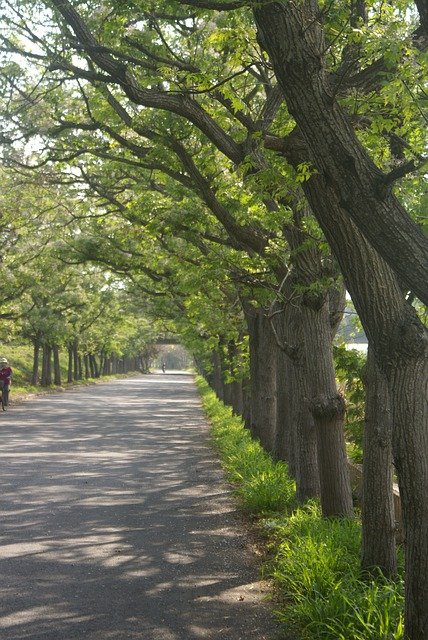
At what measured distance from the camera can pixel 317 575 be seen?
20.8 feet

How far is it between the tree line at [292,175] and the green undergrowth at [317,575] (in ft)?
1.17

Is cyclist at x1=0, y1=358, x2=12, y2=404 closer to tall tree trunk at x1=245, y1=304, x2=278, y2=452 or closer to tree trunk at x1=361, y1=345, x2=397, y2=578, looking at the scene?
tall tree trunk at x1=245, y1=304, x2=278, y2=452

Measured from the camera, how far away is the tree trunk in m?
6.81

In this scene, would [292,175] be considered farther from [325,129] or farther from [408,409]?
[408,409]

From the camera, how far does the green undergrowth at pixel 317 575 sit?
537cm

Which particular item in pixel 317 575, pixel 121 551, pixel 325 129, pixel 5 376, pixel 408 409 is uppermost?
pixel 325 129

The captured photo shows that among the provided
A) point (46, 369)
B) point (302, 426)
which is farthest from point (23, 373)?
point (302, 426)

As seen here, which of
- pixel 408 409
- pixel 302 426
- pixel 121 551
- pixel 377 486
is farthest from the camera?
pixel 302 426

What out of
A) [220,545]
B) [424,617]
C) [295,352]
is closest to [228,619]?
[424,617]

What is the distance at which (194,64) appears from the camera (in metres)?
9.66

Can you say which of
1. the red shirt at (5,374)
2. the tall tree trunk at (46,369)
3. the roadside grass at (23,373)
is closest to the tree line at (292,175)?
the red shirt at (5,374)

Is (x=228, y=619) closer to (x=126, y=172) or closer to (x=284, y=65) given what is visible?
(x=284, y=65)

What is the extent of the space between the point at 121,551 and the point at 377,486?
9.02ft

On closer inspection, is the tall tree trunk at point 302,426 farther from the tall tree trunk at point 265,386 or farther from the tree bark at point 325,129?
the tree bark at point 325,129
